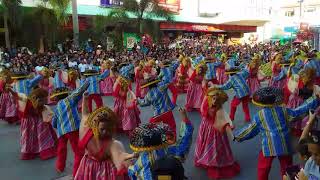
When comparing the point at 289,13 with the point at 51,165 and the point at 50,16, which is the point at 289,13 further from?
the point at 51,165

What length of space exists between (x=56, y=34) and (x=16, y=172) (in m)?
15.9

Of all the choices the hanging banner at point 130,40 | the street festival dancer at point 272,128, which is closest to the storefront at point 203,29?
the hanging banner at point 130,40

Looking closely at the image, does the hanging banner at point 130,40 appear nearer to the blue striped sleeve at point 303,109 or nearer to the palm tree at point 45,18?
the palm tree at point 45,18

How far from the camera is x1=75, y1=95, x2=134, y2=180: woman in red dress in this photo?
3871 millimetres

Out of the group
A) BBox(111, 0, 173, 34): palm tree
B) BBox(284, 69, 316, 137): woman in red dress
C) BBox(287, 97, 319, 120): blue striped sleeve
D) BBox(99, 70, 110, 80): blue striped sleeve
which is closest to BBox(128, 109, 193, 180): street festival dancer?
BBox(287, 97, 319, 120): blue striped sleeve

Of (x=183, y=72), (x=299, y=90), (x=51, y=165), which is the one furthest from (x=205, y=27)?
(x=51, y=165)

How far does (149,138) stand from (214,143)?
8.67 ft

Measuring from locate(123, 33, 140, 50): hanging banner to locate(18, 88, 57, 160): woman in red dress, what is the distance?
1620 centimetres

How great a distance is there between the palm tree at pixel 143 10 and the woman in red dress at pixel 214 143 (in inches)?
679

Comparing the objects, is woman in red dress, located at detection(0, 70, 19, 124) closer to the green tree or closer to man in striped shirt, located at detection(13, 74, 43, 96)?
man in striped shirt, located at detection(13, 74, 43, 96)

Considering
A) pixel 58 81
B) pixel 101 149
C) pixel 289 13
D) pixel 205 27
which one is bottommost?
pixel 58 81

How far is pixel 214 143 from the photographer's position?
5.92m

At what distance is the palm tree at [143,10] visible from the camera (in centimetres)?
2256

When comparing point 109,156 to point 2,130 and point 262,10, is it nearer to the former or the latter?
point 2,130
